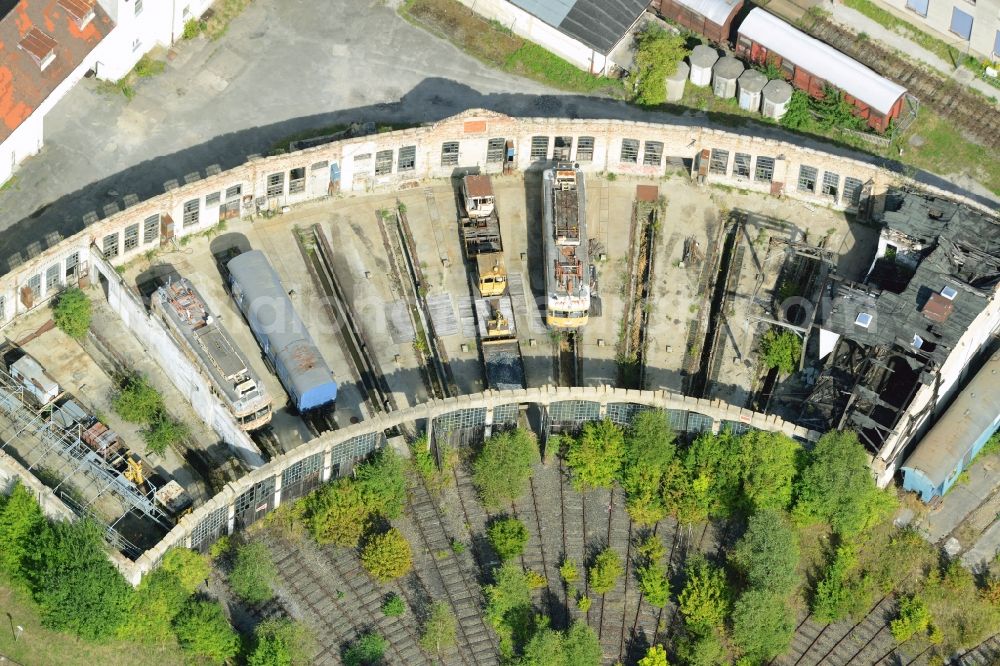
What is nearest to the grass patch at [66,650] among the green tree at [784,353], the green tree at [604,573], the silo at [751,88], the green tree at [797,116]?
the green tree at [604,573]

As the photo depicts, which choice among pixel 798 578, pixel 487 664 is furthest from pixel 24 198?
pixel 798 578

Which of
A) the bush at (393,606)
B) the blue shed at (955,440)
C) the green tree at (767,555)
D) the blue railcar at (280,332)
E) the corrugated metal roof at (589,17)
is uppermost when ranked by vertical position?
the corrugated metal roof at (589,17)

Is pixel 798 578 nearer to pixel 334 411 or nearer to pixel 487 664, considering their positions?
pixel 487 664

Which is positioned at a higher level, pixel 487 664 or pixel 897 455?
pixel 897 455

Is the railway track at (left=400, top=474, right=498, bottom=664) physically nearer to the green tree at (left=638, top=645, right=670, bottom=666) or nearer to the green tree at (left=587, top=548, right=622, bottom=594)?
the green tree at (left=587, top=548, right=622, bottom=594)

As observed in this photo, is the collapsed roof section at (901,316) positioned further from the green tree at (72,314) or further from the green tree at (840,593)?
the green tree at (72,314)

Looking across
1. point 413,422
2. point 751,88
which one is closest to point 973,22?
point 751,88
